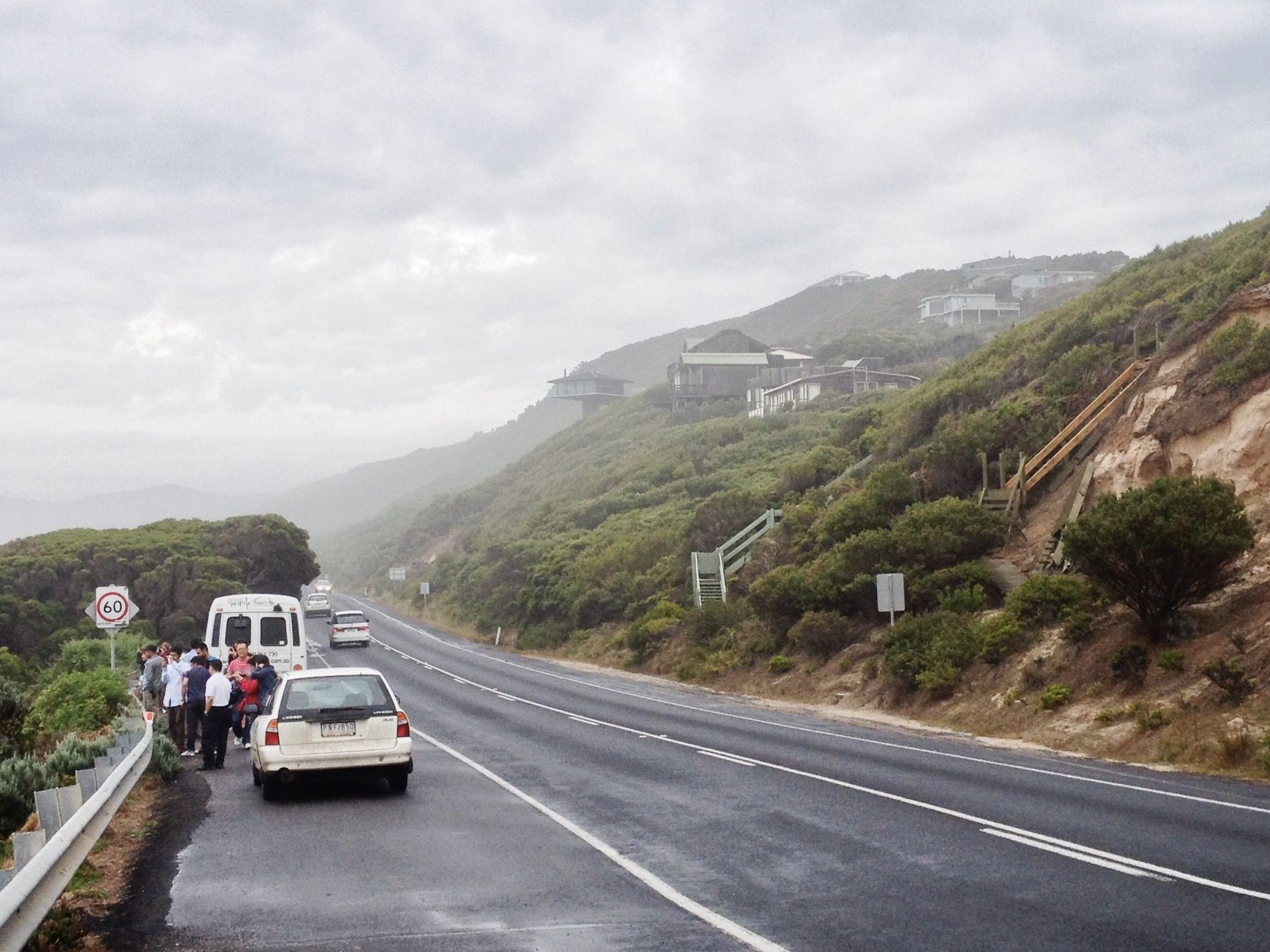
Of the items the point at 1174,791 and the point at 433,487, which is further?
the point at 433,487

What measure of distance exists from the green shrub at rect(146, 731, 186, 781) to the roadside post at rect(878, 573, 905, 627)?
14.2 metres

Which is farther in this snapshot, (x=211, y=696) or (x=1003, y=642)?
(x=1003, y=642)

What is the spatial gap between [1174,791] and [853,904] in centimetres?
639

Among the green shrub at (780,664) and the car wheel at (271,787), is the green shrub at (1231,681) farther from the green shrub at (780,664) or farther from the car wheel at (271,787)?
the green shrub at (780,664)

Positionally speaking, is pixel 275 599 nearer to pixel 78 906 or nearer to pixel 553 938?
pixel 78 906

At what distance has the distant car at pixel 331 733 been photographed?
1301 centimetres

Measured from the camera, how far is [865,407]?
1994 inches

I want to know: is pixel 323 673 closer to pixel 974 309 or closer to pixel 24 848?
pixel 24 848

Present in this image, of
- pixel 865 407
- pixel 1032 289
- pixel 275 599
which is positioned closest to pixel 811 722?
pixel 275 599

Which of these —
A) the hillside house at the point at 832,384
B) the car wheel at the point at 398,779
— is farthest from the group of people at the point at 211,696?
the hillside house at the point at 832,384

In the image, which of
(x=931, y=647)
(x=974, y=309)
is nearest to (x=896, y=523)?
(x=931, y=647)

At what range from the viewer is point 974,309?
132 meters

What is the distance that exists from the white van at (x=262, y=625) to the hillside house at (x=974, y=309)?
113 m

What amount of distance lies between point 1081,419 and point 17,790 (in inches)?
964
